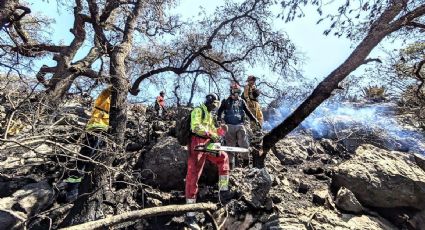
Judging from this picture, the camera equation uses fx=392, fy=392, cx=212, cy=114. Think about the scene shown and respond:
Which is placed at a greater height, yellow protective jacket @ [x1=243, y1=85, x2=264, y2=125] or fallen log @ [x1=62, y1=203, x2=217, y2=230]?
yellow protective jacket @ [x1=243, y1=85, x2=264, y2=125]

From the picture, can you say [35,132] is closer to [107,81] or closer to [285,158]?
[107,81]

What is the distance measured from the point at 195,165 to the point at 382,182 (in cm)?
353

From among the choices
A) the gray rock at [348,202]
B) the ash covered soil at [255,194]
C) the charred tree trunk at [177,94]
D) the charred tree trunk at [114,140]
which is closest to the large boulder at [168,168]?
the ash covered soil at [255,194]

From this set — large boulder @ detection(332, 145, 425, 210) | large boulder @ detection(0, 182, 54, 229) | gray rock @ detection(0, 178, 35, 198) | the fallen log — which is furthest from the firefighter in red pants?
gray rock @ detection(0, 178, 35, 198)

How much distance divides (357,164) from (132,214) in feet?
17.4

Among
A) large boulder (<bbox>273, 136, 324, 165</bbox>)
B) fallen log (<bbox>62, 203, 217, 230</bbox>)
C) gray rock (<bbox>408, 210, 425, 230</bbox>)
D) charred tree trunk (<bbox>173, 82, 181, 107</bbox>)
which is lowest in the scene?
gray rock (<bbox>408, 210, 425, 230</bbox>)

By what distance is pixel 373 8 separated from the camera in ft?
24.2

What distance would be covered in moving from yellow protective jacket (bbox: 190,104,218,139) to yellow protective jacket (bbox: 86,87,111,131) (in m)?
1.64

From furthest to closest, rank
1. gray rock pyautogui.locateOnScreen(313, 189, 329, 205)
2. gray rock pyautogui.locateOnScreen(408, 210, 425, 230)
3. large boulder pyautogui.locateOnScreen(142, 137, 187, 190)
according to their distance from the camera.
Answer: large boulder pyautogui.locateOnScreen(142, 137, 187, 190) < gray rock pyautogui.locateOnScreen(313, 189, 329, 205) < gray rock pyautogui.locateOnScreen(408, 210, 425, 230)

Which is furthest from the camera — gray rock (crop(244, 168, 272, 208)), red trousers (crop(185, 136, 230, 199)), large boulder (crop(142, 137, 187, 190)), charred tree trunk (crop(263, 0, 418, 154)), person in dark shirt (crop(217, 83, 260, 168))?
person in dark shirt (crop(217, 83, 260, 168))

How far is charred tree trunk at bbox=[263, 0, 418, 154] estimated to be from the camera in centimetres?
659

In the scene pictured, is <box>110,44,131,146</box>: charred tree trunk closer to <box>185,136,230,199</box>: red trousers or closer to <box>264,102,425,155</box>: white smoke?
<box>185,136,230,199</box>: red trousers

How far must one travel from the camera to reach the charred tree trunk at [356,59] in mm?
6590

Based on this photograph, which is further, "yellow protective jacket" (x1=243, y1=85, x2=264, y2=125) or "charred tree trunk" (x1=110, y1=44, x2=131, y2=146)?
"yellow protective jacket" (x1=243, y1=85, x2=264, y2=125)
